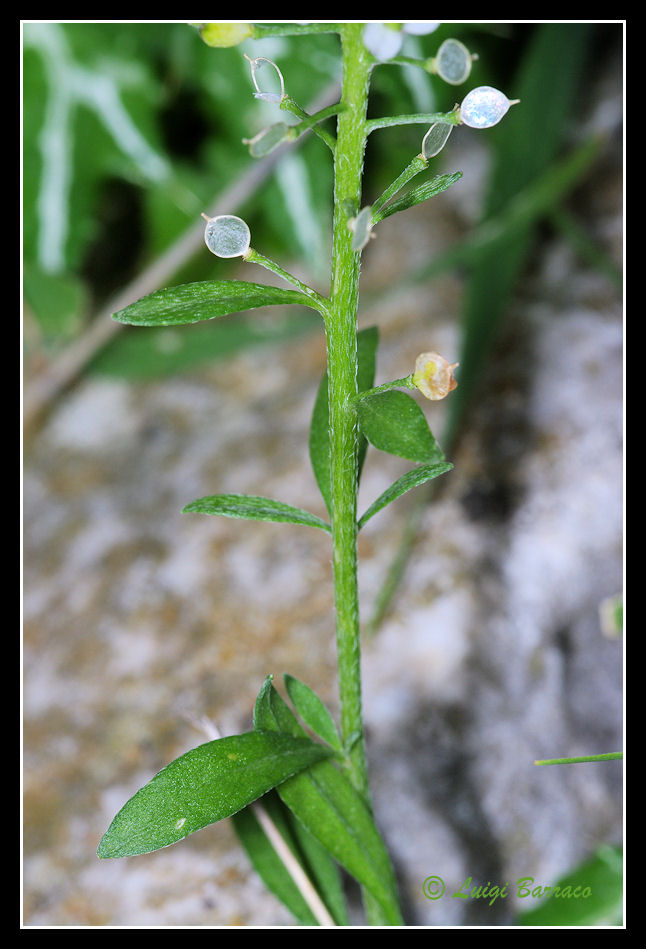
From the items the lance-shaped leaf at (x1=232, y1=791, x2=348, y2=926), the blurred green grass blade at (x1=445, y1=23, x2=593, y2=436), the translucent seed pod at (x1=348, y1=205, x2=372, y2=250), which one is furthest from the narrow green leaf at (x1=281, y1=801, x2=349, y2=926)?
the blurred green grass blade at (x1=445, y1=23, x2=593, y2=436)

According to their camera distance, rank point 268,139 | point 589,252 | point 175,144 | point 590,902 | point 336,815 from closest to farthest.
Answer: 1. point 268,139
2. point 336,815
3. point 590,902
4. point 589,252
5. point 175,144

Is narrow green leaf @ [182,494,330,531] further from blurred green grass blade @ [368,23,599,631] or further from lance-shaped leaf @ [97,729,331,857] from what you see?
blurred green grass blade @ [368,23,599,631]

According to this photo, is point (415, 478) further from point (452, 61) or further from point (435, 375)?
point (452, 61)

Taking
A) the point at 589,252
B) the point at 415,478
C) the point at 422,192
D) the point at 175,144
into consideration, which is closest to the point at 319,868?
the point at 415,478

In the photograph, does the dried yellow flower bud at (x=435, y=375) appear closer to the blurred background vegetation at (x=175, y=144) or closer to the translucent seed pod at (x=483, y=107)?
the translucent seed pod at (x=483, y=107)

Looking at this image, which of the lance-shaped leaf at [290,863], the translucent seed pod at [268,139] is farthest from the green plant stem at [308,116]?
the lance-shaped leaf at [290,863]

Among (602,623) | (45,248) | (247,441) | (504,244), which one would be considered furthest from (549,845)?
(45,248)

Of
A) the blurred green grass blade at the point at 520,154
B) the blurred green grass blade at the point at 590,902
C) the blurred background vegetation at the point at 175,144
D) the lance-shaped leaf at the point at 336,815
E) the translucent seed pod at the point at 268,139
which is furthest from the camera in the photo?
the blurred background vegetation at the point at 175,144
